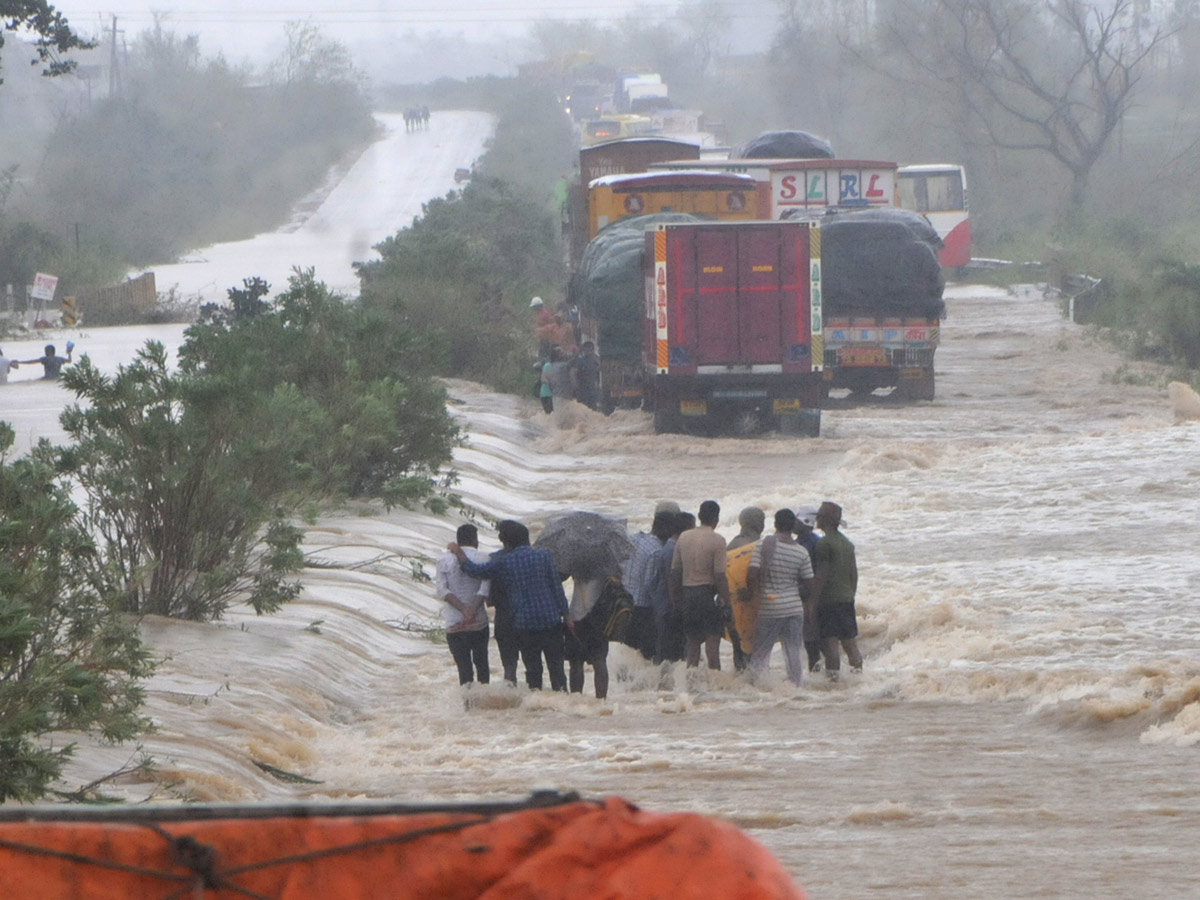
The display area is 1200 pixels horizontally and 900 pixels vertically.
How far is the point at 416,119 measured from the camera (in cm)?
9388

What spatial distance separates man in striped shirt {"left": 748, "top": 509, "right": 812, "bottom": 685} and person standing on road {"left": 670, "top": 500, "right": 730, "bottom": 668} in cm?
21

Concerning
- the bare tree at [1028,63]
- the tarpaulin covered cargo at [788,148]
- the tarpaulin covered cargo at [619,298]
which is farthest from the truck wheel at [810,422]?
the bare tree at [1028,63]

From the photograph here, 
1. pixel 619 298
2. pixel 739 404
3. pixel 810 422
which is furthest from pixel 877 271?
pixel 619 298

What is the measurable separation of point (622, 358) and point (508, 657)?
1340 centimetres

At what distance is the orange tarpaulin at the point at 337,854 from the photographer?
3006 millimetres

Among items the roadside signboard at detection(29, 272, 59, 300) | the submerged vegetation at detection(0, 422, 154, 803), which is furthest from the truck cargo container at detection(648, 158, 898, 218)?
the submerged vegetation at detection(0, 422, 154, 803)

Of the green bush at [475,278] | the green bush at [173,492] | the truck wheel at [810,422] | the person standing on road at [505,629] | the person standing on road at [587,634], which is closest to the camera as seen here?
the person standing on road at [505,629]

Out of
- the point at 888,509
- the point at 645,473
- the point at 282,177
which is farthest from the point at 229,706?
the point at 282,177

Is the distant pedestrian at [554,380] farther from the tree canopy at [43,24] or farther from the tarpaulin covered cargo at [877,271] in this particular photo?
the tree canopy at [43,24]

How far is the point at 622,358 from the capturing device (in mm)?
23281

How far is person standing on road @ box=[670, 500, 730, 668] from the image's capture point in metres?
10.2

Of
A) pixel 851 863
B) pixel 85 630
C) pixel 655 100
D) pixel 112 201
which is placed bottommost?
pixel 851 863

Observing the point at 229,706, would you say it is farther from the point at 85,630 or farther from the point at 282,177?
the point at 282,177

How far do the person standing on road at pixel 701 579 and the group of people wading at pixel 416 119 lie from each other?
85.8m
